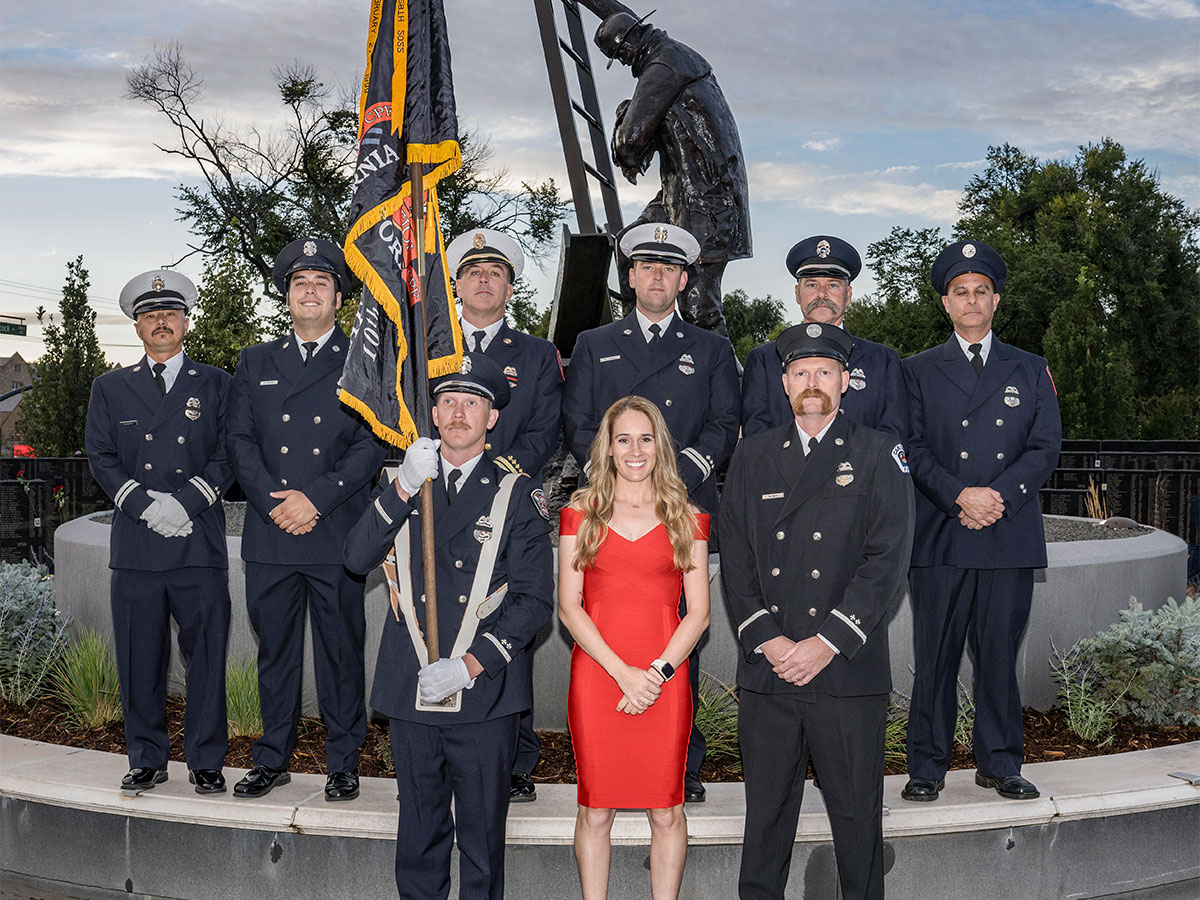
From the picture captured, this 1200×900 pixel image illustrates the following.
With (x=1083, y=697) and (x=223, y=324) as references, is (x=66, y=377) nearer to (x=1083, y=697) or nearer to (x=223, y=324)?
(x=223, y=324)

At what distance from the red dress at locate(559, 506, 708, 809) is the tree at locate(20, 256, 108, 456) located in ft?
103

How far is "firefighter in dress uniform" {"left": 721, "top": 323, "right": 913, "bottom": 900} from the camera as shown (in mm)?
3734

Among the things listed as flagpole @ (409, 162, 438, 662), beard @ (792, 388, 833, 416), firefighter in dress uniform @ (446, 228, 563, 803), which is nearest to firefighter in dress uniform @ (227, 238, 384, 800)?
firefighter in dress uniform @ (446, 228, 563, 803)

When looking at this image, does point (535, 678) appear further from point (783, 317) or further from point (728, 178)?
point (783, 317)

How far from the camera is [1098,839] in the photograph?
4.66 metres

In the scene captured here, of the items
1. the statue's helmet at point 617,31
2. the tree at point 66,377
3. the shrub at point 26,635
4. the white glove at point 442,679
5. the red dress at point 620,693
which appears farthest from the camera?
the tree at point 66,377

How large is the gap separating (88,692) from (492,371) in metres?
3.48

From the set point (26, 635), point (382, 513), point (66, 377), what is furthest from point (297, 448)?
point (66, 377)

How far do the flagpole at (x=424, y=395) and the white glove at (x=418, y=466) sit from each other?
4 cm

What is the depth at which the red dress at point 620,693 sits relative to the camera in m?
3.82

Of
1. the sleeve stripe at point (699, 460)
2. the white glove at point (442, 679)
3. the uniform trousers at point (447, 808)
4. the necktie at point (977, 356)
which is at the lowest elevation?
the uniform trousers at point (447, 808)

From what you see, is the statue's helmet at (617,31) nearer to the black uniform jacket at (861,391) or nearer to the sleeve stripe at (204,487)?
the black uniform jacket at (861,391)

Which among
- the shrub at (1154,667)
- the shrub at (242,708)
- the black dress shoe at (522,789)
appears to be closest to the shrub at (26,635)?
the shrub at (242,708)

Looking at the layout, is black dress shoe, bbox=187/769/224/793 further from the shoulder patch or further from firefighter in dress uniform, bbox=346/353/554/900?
the shoulder patch
